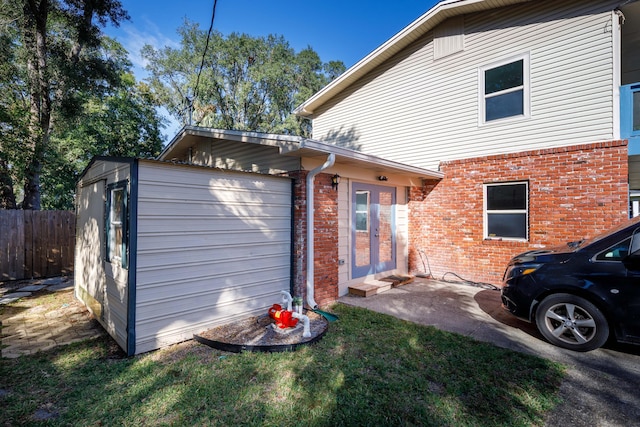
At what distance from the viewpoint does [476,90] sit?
7270 millimetres

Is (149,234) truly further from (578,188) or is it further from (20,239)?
(578,188)

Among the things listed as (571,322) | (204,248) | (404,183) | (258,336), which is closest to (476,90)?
(404,183)

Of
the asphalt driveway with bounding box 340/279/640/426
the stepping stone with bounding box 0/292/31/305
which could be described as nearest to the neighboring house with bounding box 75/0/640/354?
the asphalt driveway with bounding box 340/279/640/426

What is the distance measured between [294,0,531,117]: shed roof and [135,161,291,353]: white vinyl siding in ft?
20.7

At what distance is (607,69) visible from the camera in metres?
5.68

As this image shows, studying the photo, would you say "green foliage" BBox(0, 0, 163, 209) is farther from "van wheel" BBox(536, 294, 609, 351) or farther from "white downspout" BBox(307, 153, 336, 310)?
"van wheel" BBox(536, 294, 609, 351)

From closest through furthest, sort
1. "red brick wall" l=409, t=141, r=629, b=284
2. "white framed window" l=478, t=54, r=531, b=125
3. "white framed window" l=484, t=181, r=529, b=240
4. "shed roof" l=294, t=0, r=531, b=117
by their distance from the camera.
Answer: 1. "red brick wall" l=409, t=141, r=629, b=284
2. "white framed window" l=484, t=181, r=529, b=240
3. "white framed window" l=478, t=54, r=531, b=125
4. "shed roof" l=294, t=0, r=531, b=117

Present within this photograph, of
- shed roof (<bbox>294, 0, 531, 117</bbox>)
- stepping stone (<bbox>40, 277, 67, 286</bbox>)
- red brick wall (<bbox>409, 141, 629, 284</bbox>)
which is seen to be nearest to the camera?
red brick wall (<bbox>409, 141, 629, 284</bbox>)

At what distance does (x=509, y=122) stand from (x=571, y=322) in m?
4.93

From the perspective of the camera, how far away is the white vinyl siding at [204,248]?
3.61 metres

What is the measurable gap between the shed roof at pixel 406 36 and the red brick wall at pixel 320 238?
18.5 ft

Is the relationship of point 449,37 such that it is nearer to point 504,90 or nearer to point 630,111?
point 504,90

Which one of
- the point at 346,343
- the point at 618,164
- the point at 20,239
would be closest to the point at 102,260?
the point at 346,343

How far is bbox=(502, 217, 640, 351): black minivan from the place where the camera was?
10.6ft
